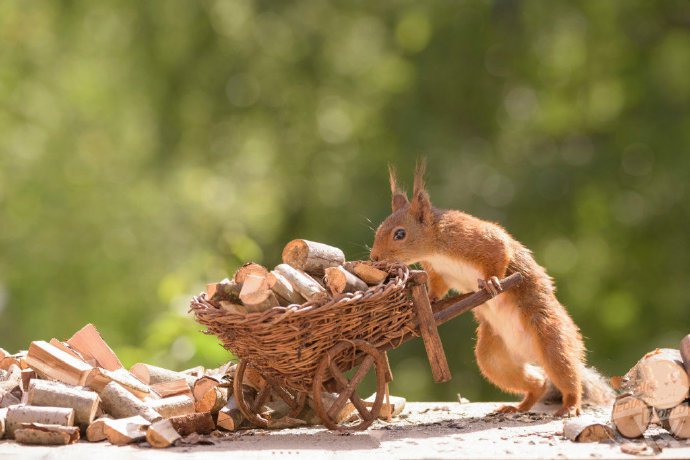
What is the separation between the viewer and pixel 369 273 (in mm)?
2943

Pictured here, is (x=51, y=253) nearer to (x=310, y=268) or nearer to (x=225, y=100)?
(x=225, y=100)

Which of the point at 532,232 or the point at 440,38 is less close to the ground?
the point at 440,38

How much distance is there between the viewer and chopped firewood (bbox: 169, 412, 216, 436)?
9.40 feet

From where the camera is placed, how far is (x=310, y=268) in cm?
305

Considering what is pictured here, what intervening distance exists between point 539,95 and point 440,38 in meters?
1.20

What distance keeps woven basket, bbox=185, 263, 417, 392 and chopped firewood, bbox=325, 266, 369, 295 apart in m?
0.04

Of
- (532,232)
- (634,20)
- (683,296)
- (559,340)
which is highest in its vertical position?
(634,20)

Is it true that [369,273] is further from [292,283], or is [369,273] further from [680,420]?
[680,420]

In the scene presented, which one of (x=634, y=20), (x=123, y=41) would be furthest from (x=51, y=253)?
(x=634, y=20)

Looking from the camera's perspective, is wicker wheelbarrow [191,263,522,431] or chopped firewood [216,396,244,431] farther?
chopped firewood [216,396,244,431]

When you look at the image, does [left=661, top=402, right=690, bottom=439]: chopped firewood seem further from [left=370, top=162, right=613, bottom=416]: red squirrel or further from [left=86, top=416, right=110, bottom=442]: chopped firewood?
[left=86, top=416, right=110, bottom=442]: chopped firewood

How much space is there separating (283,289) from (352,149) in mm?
5985

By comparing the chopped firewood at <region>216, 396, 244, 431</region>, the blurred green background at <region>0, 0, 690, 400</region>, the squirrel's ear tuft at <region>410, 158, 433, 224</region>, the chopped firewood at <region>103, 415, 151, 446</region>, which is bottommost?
the chopped firewood at <region>103, 415, 151, 446</region>

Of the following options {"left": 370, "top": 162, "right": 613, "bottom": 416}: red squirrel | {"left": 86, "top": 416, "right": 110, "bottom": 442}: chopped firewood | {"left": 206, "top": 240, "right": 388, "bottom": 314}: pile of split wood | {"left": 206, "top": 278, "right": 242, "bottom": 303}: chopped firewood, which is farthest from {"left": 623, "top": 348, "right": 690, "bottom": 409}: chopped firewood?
{"left": 86, "top": 416, "right": 110, "bottom": 442}: chopped firewood
